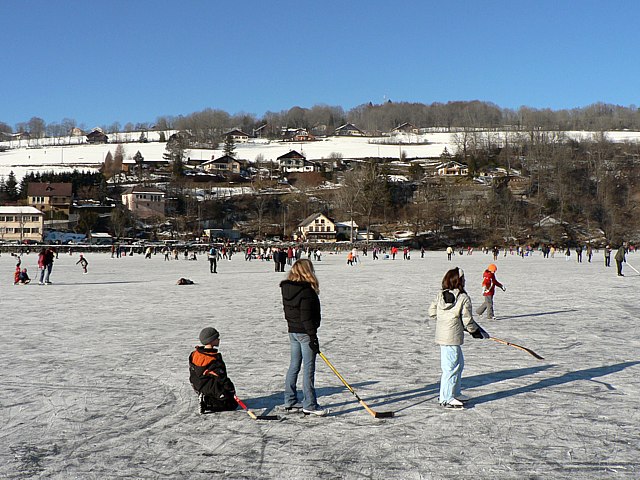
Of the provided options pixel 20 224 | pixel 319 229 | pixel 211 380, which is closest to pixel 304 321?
pixel 211 380

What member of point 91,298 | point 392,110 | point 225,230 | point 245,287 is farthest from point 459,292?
point 392,110

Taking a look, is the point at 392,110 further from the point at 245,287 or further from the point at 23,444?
the point at 23,444

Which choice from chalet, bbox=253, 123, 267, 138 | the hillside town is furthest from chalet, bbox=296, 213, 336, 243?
chalet, bbox=253, 123, 267, 138

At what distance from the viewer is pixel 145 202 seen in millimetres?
101000

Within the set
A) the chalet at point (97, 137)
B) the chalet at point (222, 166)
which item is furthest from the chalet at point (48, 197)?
the chalet at point (97, 137)

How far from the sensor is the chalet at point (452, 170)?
121881 mm

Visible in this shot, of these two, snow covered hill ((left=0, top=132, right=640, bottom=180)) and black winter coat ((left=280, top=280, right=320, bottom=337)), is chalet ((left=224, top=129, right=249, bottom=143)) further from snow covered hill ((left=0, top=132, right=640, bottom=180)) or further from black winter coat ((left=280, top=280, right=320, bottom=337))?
black winter coat ((left=280, top=280, right=320, bottom=337))

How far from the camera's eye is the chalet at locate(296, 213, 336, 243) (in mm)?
91000

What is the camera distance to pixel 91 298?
51.4 feet

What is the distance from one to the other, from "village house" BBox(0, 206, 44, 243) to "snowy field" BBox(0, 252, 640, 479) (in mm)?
78960

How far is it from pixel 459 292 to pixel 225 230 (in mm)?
90671

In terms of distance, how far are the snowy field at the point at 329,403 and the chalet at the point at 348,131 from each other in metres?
163

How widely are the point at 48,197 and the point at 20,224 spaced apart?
1544 cm

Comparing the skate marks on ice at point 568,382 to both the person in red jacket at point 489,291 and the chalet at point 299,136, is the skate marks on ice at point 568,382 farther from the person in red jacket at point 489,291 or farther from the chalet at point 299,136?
the chalet at point 299,136
